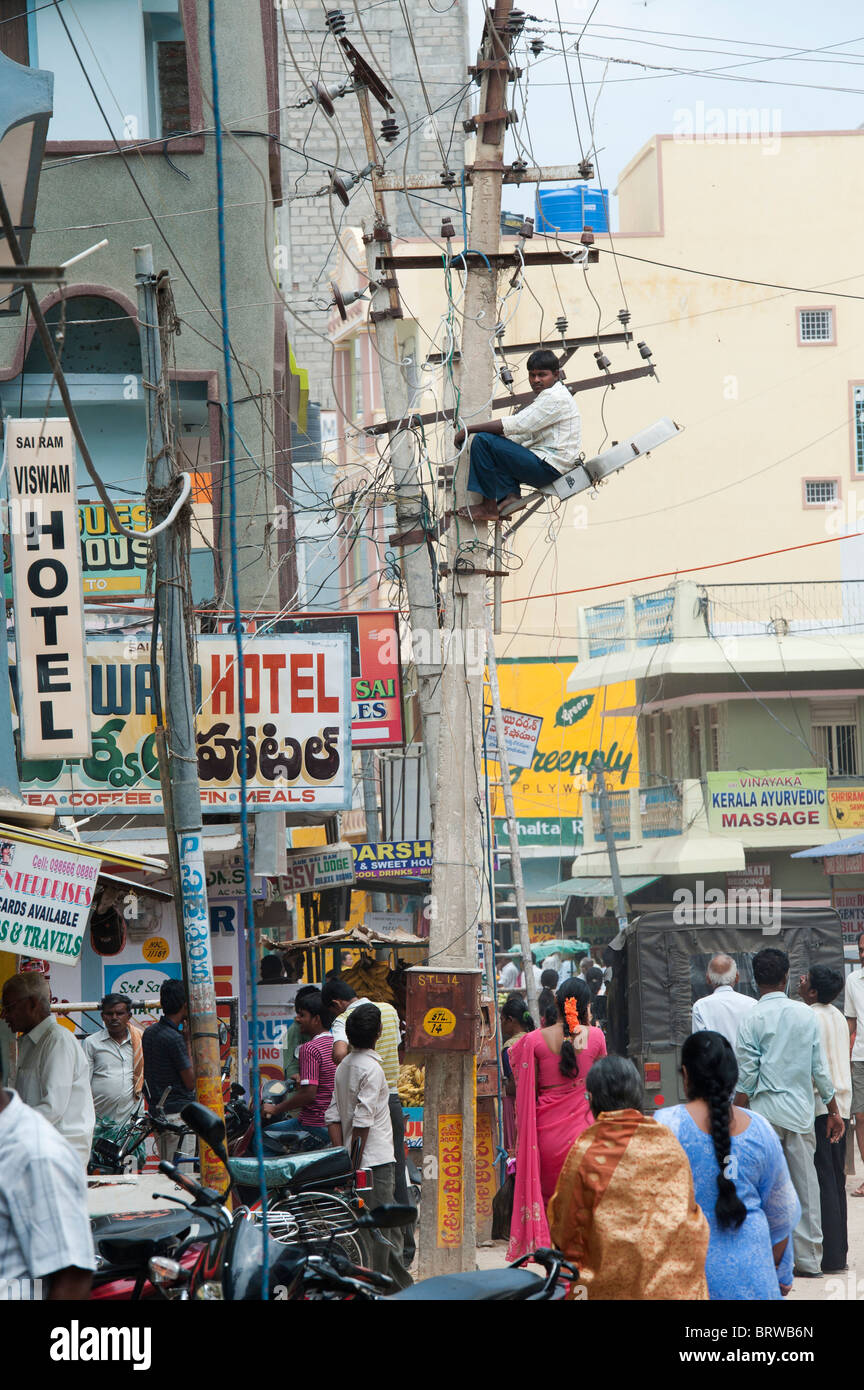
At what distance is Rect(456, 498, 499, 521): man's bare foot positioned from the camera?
9.59 metres

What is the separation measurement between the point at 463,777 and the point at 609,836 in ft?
82.0

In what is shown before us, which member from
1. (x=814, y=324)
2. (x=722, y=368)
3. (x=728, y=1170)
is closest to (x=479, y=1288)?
(x=728, y=1170)

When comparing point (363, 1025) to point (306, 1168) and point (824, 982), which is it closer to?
point (306, 1168)

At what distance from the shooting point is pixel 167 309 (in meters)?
9.85

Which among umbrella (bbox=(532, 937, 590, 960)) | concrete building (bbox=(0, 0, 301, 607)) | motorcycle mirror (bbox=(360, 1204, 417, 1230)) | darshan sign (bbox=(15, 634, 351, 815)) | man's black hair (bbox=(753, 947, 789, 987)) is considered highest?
concrete building (bbox=(0, 0, 301, 607))

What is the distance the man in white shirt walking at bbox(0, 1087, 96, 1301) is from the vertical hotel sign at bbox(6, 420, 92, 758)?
248 inches

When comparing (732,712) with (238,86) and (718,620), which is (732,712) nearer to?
→ (718,620)

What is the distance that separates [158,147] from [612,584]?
26253 mm

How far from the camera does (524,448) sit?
9.43 meters

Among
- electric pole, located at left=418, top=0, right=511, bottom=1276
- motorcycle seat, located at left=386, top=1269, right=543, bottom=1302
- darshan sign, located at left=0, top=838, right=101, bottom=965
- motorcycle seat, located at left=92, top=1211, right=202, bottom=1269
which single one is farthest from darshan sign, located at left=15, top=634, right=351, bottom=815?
motorcycle seat, located at left=386, top=1269, right=543, bottom=1302

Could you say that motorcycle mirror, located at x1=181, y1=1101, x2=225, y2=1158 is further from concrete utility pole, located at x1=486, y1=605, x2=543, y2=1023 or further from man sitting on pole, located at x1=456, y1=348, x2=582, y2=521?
concrete utility pole, located at x1=486, y1=605, x2=543, y2=1023

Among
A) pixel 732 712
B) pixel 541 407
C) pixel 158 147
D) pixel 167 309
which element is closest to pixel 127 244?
pixel 158 147

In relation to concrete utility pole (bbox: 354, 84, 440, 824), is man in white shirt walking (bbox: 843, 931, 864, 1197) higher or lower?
lower
